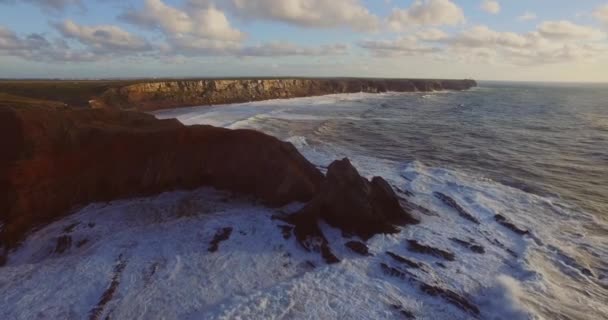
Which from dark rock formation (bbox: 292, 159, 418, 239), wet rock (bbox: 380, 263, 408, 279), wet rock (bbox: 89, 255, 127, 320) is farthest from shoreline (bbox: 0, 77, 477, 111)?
wet rock (bbox: 380, 263, 408, 279)

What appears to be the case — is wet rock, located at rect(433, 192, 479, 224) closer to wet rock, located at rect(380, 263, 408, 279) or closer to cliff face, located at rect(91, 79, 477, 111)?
wet rock, located at rect(380, 263, 408, 279)

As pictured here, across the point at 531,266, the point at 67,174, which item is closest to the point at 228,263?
the point at 67,174

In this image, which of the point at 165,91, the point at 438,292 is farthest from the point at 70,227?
the point at 165,91

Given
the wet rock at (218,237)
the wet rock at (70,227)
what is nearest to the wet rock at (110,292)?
the wet rock at (218,237)

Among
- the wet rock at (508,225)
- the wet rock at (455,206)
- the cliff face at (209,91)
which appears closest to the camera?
the wet rock at (508,225)

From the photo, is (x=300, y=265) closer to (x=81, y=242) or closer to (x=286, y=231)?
(x=286, y=231)

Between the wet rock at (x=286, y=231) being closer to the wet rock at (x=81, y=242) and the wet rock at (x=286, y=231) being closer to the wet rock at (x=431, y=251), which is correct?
the wet rock at (x=431, y=251)

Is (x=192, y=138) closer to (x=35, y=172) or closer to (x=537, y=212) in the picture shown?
(x=35, y=172)
